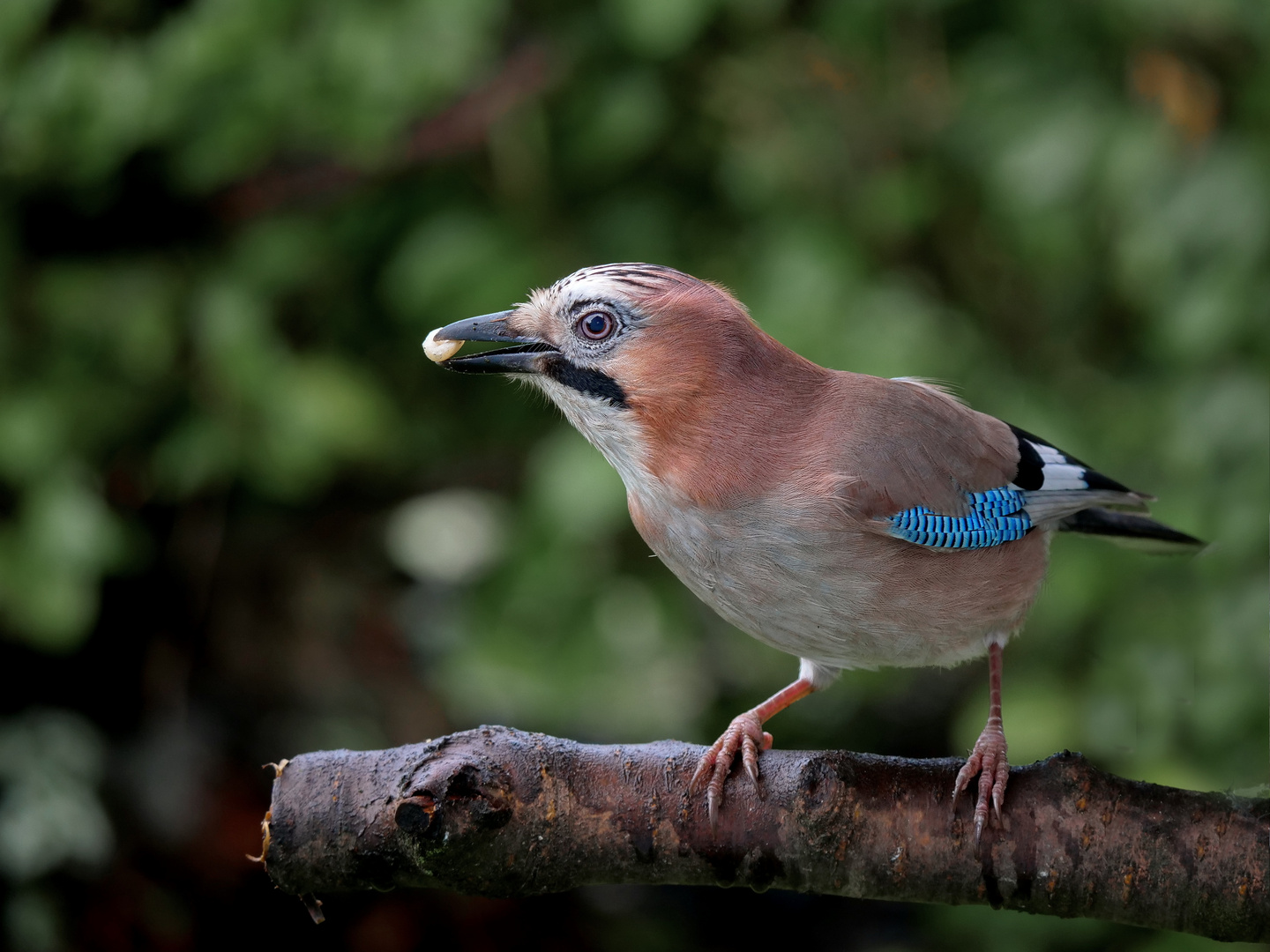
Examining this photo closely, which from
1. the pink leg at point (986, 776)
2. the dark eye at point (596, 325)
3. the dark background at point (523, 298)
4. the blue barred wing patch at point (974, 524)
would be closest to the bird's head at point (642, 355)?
the dark eye at point (596, 325)

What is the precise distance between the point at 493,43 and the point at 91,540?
169 centimetres

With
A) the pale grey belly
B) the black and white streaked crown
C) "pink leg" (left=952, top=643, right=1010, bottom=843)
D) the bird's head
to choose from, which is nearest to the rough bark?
"pink leg" (left=952, top=643, right=1010, bottom=843)

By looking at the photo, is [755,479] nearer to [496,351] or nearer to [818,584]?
[818,584]

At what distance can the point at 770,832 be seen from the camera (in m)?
1.74

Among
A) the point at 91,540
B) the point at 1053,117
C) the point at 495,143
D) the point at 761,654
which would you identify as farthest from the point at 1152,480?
the point at 91,540

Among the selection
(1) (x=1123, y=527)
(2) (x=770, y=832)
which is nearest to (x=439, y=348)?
(2) (x=770, y=832)

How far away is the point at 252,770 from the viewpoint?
4.01 meters

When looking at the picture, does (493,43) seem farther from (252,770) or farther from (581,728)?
(252,770)

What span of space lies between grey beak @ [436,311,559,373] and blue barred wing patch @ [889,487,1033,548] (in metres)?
0.57

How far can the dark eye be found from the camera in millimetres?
1846

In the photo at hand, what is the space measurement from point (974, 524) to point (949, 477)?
0.08 meters

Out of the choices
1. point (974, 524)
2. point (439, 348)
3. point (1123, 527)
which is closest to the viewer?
point (439, 348)

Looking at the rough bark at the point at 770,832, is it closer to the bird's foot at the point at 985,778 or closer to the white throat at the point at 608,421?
the bird's foot at the point at 985,778

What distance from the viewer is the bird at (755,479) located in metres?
1.81
